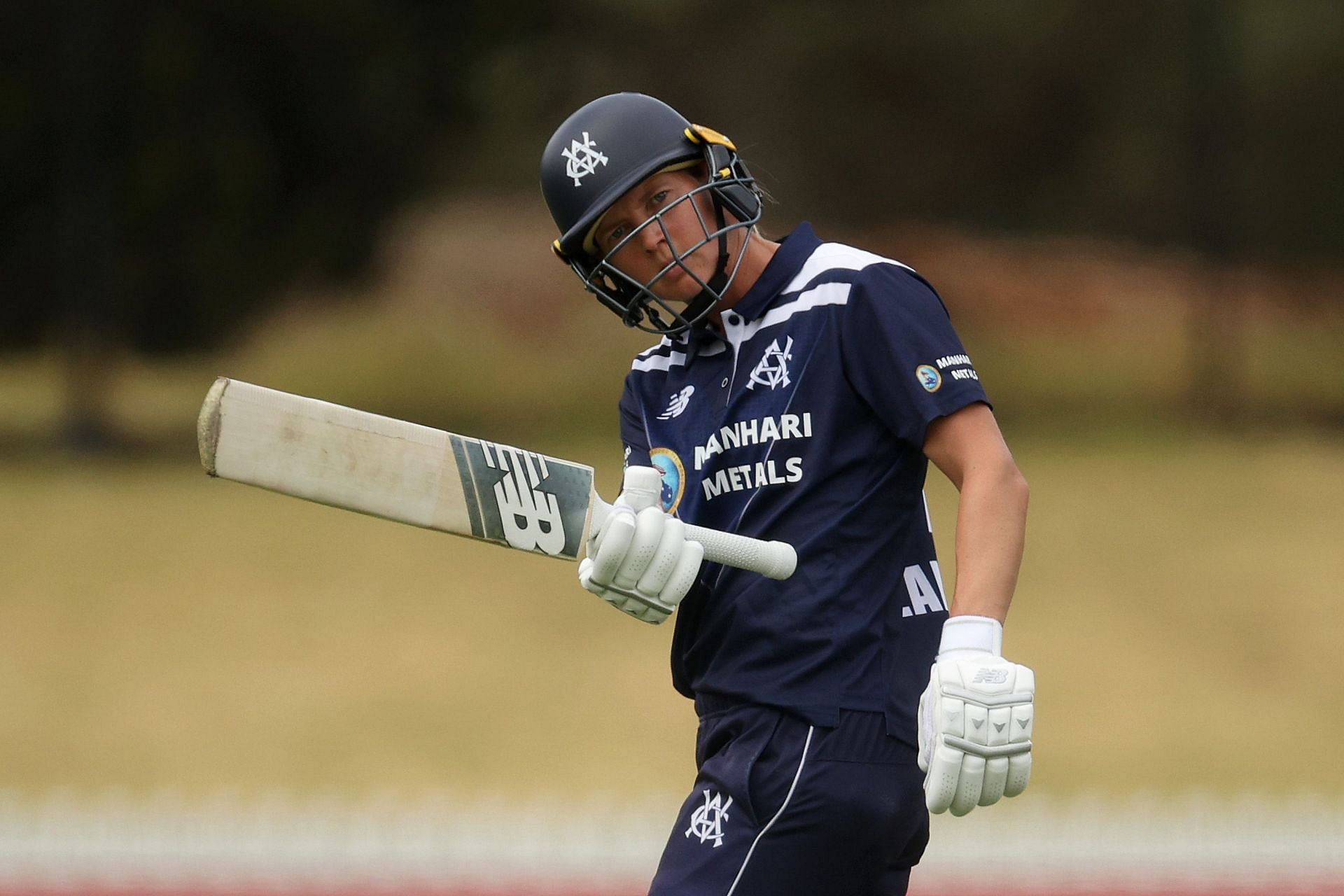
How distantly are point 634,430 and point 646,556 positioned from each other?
1.28 feet

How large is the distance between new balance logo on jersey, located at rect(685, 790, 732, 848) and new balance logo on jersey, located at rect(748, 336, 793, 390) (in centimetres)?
47

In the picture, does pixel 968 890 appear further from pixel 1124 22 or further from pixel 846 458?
pixel 1124 22

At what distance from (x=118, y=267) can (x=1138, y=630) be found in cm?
539

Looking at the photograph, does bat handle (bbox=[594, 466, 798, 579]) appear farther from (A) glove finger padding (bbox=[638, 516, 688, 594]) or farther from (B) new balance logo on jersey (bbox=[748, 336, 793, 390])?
(B) new balance logo on jersey (bbox=[748, 336, 793, 390])

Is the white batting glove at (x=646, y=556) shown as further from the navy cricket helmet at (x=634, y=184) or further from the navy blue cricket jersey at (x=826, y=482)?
the navy cricket helmet at (x=634, y=184)

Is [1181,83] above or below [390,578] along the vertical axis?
above

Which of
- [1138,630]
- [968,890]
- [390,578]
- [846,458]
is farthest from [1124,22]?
[846,458]

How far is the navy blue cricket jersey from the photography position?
178cm

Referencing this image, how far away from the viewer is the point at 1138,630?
7.34 m

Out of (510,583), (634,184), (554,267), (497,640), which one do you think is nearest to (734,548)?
(634,184)

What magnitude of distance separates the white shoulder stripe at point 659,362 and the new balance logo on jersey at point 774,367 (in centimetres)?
14

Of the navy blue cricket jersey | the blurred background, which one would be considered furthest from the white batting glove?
the blurred background

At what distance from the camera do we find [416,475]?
5.63 feet

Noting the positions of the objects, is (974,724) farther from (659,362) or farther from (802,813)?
(659,362)
